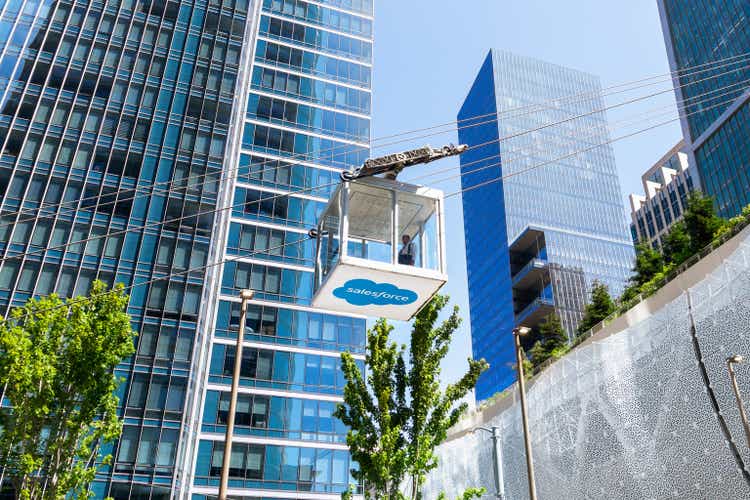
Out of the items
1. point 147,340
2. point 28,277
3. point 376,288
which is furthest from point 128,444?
point 376,288

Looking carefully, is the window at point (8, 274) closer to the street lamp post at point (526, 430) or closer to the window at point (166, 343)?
the window at point (166, 343)

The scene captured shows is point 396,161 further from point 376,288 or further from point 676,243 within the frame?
point 676,243

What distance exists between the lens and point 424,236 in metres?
15.7

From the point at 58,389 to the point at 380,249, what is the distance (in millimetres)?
13842

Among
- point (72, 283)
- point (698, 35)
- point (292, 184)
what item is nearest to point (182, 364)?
point (72, 283)

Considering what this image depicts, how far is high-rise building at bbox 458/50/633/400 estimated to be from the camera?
96.8m

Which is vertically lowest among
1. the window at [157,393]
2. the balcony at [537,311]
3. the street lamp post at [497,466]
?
the street lamp post at [497,466]

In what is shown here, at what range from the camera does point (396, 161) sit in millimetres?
15469

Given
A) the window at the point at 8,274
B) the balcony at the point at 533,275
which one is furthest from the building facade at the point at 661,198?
the window at the point at 8,274

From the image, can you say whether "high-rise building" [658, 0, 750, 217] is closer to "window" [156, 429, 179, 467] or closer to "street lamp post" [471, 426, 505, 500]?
"window" [156, 429, 179, 467]

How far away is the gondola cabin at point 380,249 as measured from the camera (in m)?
14.9

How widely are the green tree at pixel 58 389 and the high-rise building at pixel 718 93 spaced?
208ft

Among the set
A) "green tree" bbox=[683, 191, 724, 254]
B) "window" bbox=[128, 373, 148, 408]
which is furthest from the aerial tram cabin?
"window" bbox=[128, 373, 148, 408]

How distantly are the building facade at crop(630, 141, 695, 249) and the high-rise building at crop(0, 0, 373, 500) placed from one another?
58.9m
